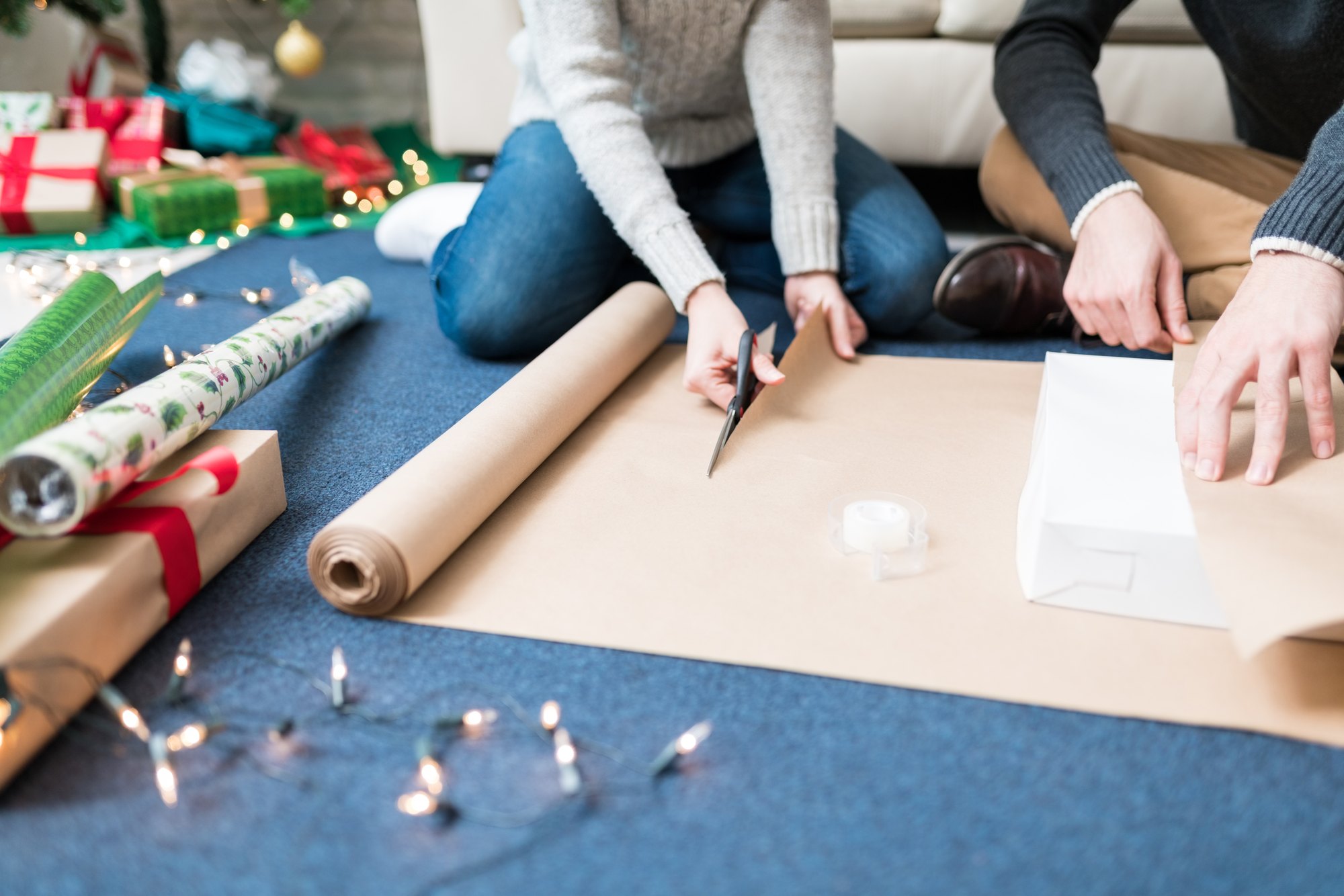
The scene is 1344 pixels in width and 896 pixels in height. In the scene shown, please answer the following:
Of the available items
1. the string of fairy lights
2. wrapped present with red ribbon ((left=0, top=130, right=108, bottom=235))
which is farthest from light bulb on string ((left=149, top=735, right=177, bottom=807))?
wrapped present with red ribbon ((left=0, top=130, right=108, bottom=235))

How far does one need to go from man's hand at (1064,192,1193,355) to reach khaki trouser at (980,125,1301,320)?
0.47 ft

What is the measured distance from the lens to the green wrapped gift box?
1.83 m

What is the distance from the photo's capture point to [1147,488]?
2.33 feet

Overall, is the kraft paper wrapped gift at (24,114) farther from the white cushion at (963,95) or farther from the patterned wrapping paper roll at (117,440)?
the white cushion at (963,95)

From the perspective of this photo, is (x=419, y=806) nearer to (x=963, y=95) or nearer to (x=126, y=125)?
(x=963, y=95)

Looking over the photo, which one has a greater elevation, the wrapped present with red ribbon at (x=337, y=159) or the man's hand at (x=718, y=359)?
the man's hand at (x=718, y=359)

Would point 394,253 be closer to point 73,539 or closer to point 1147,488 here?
point 73,539

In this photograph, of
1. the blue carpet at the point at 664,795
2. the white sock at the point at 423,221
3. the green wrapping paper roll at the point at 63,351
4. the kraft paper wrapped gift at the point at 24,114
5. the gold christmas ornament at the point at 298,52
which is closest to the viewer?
the blue carpet at the point at 664,795

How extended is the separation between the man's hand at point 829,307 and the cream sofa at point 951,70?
0.85m

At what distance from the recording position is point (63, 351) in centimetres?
88

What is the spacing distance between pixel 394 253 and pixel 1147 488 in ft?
4.44

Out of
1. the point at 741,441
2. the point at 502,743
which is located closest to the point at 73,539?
the point at 502,743

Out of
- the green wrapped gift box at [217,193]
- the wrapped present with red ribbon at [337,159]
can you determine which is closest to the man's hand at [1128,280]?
the green wrapped gift box at [217,193]

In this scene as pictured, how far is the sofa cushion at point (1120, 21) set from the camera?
1795 mm
